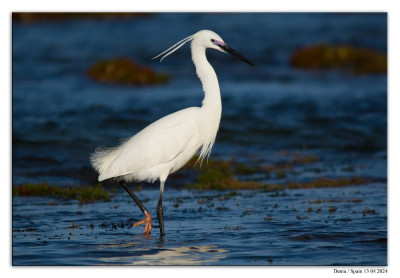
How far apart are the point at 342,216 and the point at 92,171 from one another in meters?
4.52

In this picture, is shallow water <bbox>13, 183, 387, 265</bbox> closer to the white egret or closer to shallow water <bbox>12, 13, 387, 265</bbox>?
shallow water <bbox>12, 13, 387, 265</bbox>

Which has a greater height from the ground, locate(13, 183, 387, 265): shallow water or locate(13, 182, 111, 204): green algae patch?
locate(13, 182, 111, 204): green algae patch

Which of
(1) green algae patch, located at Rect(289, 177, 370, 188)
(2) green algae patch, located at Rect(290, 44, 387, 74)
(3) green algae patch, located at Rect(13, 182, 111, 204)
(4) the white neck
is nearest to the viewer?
(4) the white neck

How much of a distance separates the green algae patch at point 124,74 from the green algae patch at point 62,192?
9043 mm

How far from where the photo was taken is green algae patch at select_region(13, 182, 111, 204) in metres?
8.15

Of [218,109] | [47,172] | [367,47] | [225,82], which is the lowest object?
[47,172]

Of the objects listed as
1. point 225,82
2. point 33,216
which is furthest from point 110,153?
point 225,82

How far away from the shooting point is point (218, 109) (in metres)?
6.58

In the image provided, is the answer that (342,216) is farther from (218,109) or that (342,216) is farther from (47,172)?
(47,172)

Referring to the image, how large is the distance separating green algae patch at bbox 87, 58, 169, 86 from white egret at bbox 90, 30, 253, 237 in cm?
1082

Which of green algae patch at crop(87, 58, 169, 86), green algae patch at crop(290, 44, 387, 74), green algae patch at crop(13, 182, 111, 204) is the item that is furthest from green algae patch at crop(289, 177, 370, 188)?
green algae patch at crop(290, 44, 387, 74)

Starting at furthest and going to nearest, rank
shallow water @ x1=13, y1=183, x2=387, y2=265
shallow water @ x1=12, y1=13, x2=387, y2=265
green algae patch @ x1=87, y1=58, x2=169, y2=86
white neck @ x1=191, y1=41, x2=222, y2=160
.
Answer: green algae patch @ x1=87, y1=58, x2=169, y2=86 → white neck @ x1=191, y1=41, x2=222, y2=160 → shallow water @ x1=12, y1=13, x2=387, y2=265 → shallow water @ x1=13, y1=183, x2=387, y2=265

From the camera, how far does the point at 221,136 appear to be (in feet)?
40.0

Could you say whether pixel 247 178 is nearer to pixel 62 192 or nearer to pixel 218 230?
pixel 62 192
